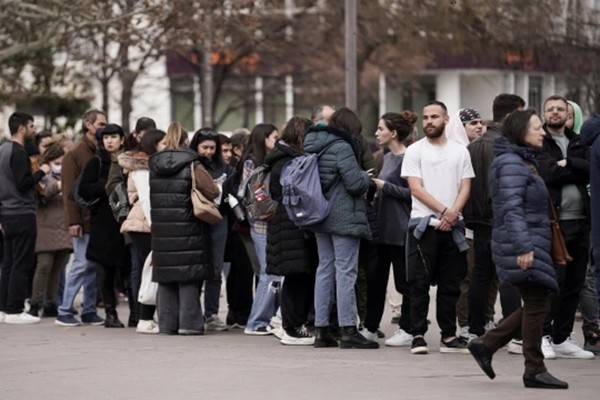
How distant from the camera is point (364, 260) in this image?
14031 mm

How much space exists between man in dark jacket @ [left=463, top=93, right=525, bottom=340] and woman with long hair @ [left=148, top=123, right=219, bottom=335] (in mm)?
2638

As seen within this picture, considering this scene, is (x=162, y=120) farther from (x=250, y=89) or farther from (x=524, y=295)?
(x=524, y=295)

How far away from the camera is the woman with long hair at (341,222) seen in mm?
13414

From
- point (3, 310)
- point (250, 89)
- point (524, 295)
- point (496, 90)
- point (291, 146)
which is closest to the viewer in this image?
point (524, 295)

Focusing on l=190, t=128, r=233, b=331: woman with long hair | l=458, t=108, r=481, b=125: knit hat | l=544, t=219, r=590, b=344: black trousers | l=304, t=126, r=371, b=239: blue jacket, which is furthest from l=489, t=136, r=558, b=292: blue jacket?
l=190, t=128, r=233, b=331: woman with long hair

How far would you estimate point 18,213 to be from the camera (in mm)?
16578

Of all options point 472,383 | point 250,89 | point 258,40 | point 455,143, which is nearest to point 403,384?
point 472,383

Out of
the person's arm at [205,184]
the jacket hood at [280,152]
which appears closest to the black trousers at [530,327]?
the jacket hood at [280,152]

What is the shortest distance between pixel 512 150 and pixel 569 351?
7.72ft

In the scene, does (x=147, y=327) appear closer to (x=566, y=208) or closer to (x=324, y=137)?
(x=324, y=137)

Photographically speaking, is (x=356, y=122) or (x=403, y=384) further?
(x=356, y=122)

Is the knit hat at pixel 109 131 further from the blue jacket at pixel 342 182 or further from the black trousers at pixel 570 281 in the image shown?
the black trousers at pixel 570 281

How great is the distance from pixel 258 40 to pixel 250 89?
8.16m

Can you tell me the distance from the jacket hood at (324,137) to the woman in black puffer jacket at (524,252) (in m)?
2.41
